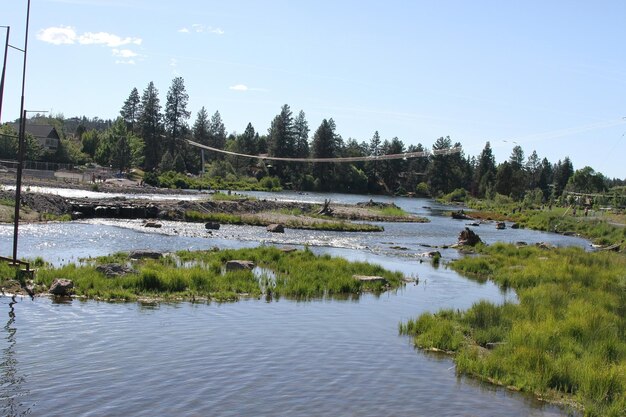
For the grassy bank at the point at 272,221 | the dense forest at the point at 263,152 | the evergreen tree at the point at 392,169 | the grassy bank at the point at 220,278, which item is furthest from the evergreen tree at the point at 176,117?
the grassy bank at the point at 220,278

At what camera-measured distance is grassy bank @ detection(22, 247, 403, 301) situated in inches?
914

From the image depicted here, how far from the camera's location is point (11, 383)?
520 inches

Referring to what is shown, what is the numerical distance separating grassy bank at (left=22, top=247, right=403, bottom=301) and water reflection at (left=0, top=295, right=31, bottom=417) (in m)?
6.26

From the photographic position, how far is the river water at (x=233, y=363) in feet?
42.9

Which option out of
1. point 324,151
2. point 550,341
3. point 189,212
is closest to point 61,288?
point 550,341

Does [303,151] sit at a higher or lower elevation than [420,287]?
higher

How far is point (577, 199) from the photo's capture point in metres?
140

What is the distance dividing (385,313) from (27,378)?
13337mm

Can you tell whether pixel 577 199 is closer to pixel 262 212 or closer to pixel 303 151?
pixel 303 151

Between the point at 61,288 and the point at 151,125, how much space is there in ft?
465

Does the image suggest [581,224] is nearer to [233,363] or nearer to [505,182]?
[233,363]

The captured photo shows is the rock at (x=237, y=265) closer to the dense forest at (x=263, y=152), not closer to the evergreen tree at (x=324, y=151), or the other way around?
the dense forest at (x=263, y=152)

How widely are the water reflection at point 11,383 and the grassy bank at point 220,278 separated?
20.5 ft

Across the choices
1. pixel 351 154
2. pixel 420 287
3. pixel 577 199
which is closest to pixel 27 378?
pixel 420 287
